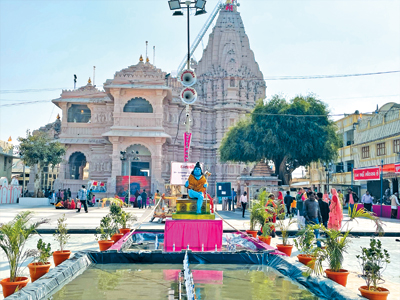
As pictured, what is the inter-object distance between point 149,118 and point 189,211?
28.3 metres

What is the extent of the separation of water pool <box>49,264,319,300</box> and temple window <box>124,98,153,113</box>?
102 ft

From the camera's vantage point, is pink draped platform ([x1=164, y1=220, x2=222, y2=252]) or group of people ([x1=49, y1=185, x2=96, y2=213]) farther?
group of people ([x1=49, y1=185, x2=96, y2=213])

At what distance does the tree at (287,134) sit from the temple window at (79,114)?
18194mm

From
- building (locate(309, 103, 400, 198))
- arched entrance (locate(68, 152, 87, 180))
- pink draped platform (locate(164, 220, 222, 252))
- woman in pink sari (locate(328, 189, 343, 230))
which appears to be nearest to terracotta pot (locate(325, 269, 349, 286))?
pink draped platform (locate(164, 220, 222, 252))

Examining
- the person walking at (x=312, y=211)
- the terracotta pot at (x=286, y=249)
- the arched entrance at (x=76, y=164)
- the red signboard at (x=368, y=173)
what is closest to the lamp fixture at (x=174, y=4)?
the person walking at (x=312, y=211)

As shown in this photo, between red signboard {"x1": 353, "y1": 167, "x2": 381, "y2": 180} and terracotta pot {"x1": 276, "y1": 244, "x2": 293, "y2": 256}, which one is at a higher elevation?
red signboard {"x1": 353, "y1": 167, "x2": 381, "y2": 180}

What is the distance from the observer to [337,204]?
10523 mm

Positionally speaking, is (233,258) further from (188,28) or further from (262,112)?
(262,112)

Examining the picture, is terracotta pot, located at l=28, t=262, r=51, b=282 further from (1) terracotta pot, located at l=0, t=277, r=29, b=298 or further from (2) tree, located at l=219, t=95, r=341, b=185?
(2) tree, located at l=219, t=95, r=341, b=185

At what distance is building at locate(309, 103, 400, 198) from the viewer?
29644 mm

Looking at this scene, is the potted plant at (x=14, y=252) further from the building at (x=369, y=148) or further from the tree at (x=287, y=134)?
the tree at (x=287, y=134)

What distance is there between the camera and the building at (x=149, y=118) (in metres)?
36.9

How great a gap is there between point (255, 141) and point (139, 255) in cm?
2496

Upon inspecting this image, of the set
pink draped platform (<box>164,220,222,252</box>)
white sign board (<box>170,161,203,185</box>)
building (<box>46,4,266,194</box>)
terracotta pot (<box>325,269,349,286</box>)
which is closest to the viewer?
terracotta pot (<box>325,269,349,286</box>)
